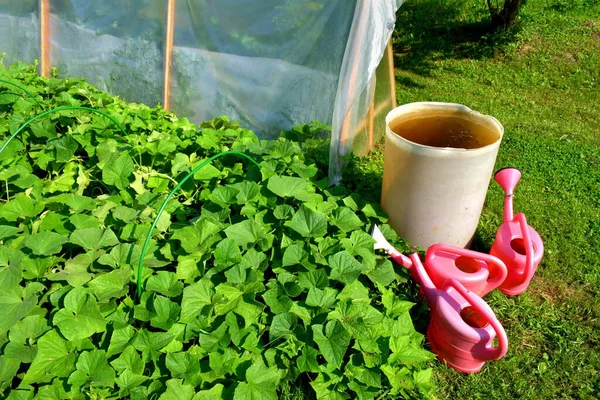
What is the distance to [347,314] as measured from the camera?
2.16m

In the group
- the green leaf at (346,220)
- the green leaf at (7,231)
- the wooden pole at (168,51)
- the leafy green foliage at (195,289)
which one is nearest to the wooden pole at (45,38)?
the wooden pole at (168,51)

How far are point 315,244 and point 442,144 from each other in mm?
1179

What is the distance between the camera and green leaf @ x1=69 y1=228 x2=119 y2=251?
240cm

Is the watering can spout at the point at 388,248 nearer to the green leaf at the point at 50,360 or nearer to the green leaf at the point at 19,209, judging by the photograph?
the green leaf at the point at 50,360

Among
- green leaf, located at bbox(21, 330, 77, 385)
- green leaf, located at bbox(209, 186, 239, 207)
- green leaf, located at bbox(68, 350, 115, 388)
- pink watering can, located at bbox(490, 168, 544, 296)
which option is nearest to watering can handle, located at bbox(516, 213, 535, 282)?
pink watering can, located at bbox(490, 168, 544, 296)

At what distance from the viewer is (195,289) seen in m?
2.21

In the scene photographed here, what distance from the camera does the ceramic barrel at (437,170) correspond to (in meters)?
2.69

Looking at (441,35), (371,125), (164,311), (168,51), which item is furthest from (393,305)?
(441,35)

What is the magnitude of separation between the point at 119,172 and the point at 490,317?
6.93ft

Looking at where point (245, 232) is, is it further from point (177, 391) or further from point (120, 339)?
point (177, 391)

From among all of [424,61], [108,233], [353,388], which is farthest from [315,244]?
[424,61]

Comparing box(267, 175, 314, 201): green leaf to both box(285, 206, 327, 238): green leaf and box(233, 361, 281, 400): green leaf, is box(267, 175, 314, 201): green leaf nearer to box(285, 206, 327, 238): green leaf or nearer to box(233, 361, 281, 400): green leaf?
box(285, 206, 327, 238): green leaf

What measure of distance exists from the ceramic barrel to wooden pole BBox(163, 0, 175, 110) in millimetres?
2183

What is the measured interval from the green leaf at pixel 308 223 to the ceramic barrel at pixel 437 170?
0.62 meters
